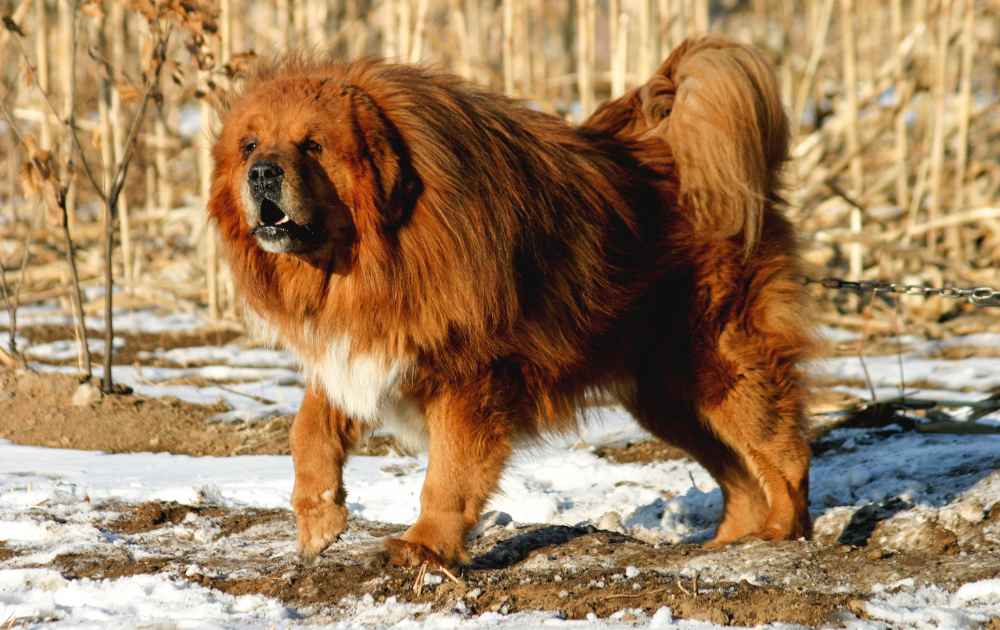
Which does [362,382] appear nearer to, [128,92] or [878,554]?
[878,554]

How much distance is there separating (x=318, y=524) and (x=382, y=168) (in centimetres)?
123

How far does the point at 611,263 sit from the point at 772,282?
2.50 ft

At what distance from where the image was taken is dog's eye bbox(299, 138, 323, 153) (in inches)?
160

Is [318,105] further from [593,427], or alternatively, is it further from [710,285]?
[593,427]

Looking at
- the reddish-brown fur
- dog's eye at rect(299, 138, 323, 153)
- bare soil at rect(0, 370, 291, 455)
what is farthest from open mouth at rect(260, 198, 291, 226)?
bare soil at rect(0, 370, 291, 455)

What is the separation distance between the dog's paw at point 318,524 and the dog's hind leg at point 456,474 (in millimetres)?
237

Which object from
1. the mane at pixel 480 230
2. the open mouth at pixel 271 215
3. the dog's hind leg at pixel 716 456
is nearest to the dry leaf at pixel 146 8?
the mane at pixel 480 230

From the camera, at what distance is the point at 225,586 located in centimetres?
378

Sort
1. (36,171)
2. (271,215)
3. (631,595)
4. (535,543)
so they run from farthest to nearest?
(36,171)
(535,543)
(271,215)
(631,595)

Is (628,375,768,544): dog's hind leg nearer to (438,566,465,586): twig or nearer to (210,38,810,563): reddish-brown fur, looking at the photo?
(210,38,810,563): reddish-brown fur

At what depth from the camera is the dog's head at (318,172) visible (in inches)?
156

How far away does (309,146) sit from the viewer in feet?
13.4

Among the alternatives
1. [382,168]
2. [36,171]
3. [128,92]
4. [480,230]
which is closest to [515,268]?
[480,230]

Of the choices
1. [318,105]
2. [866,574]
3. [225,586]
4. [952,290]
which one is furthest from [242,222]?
[952,290]
